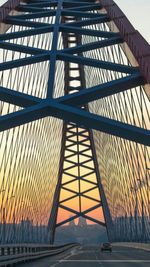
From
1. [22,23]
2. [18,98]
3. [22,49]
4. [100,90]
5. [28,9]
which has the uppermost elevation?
[28,9]

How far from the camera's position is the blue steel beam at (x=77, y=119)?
63.2ft

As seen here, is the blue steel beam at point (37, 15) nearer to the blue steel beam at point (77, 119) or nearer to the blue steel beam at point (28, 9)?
the blue steel beam at point (28, 9)

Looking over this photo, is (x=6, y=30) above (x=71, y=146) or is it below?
below

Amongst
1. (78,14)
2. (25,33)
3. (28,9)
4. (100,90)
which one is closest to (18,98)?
(100,90)

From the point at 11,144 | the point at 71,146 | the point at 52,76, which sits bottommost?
the point at 52,76

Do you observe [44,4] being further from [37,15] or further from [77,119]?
[77,119]

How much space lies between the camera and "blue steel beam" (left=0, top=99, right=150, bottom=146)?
19.3 meters

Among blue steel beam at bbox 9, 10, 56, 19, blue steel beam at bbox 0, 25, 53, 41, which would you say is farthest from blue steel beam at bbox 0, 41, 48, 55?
blue steel beam at bbox 9, 10, 56, 19

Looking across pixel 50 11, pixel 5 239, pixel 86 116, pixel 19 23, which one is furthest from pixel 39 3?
pixel 86 116

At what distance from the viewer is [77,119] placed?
20.5m

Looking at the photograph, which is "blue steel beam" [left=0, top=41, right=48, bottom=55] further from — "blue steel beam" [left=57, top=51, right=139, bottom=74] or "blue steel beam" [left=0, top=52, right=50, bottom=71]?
"blue steel beam" [left=57, top=51, right=139, bottom=74]

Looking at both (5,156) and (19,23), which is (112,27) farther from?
(5,156)

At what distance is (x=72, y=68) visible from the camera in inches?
2881

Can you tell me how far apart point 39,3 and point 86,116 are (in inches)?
774
